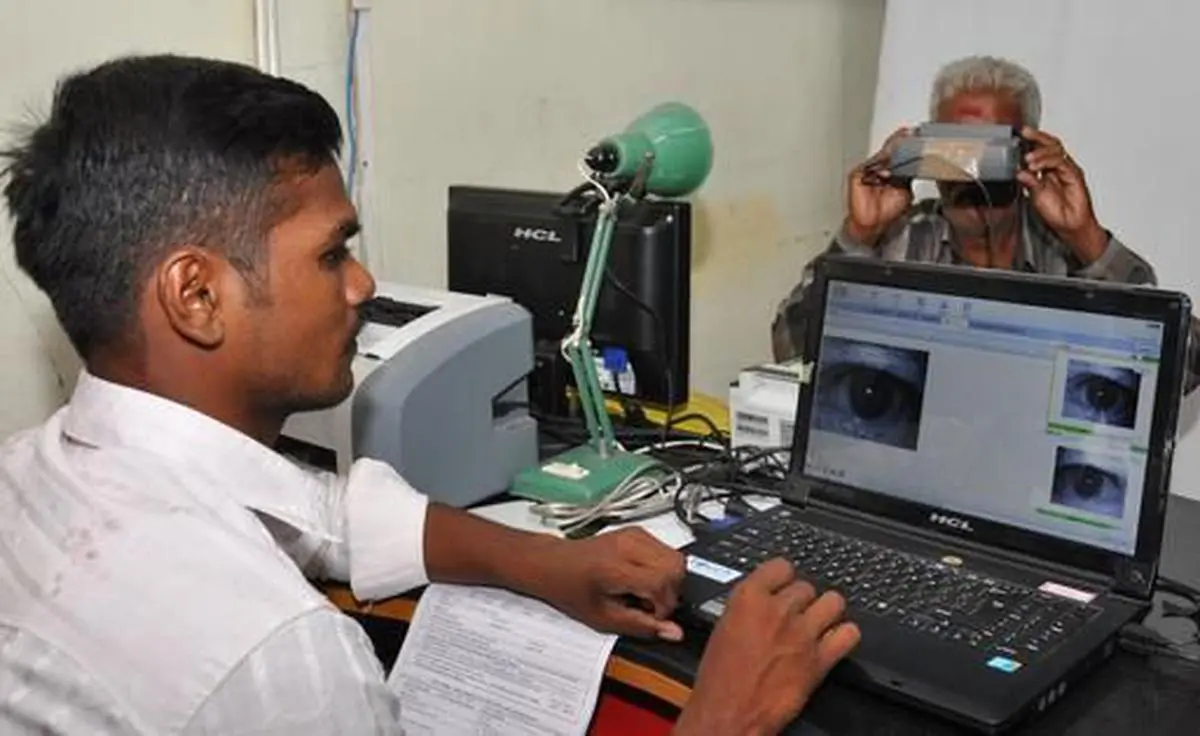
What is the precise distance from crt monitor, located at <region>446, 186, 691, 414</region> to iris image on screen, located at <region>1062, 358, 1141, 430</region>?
2.05 ft

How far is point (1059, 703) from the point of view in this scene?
98 centimetres

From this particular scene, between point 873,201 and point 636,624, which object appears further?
point 873,201

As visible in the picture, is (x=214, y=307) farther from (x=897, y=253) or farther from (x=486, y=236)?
(x=897, y=253)

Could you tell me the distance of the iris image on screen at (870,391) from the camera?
4.07 feet

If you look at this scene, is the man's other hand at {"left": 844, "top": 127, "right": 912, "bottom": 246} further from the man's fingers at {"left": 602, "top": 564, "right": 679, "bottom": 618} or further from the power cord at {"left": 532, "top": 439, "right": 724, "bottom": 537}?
the man's fingers at {"left": 602, "top": 564, "right": 679, "bottom": 618}

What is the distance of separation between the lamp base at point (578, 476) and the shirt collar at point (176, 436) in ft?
1.82

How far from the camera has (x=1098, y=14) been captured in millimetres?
2240

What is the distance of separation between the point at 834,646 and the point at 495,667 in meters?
0.34

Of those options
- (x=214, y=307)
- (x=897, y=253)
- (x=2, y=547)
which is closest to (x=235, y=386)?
(x=214, y=307)

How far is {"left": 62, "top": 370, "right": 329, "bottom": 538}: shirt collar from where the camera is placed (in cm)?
87

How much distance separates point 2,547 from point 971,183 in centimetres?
149

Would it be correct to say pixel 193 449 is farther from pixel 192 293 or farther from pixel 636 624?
pixel 636 624

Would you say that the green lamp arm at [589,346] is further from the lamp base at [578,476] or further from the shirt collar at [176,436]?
the shirt collar at [176,436]

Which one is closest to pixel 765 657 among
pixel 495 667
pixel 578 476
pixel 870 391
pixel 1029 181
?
pixel 495 667
